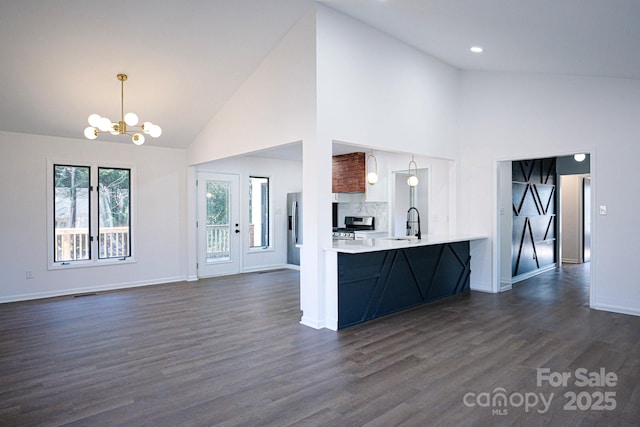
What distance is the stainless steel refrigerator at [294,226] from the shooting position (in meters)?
8.73

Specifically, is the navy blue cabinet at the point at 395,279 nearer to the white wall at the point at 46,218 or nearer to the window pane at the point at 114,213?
the white wall at the point at 46,218

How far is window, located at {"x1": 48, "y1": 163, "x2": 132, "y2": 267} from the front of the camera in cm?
648

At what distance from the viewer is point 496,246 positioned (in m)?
6.38

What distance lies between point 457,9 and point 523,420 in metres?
3.59

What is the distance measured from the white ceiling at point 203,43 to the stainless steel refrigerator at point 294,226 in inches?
127

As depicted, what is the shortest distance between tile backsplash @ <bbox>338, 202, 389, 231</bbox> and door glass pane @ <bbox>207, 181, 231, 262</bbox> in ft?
8.41

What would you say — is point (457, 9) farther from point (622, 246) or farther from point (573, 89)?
point (622, 246)

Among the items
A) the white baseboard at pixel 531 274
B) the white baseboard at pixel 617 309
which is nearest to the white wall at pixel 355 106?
the white baseboard at pixel 531 274

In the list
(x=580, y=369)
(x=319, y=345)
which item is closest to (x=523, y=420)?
(x=580, y=369)

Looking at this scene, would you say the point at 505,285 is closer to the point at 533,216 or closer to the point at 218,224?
the point at 533,216

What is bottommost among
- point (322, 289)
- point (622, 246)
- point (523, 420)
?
point (523, 420)

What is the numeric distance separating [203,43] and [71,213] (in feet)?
12.1

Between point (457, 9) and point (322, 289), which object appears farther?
point (322, 289)

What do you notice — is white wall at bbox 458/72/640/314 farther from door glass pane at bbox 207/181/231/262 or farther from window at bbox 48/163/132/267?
window at bbox 48/163/132/267
